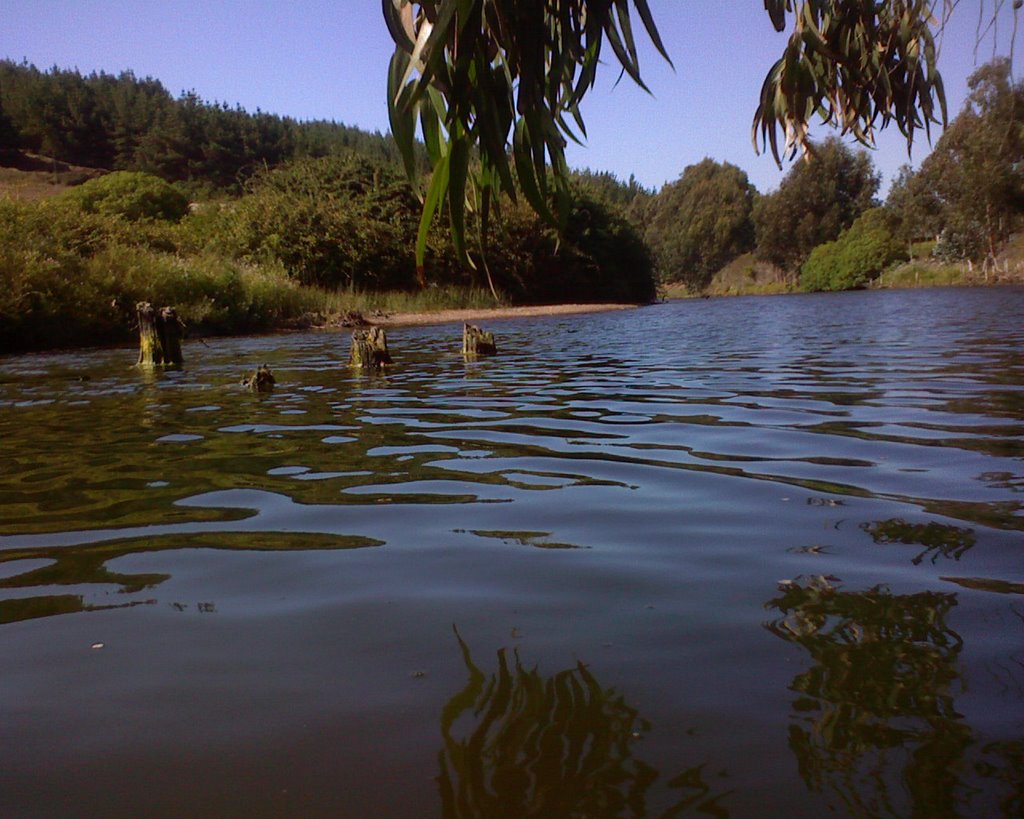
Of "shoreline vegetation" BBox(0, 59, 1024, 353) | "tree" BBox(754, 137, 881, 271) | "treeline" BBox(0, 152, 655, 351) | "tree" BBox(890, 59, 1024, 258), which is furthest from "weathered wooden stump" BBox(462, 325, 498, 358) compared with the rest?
"tree" BBox(754, 137, 881, 271)

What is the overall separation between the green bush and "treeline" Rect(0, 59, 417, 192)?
75.0 ft

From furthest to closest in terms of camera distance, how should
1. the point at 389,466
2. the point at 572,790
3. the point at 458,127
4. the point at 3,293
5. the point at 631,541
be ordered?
the point at 3,293 → the point at 389,466 → the point at 631,541 → the point at 458,127 → the point at 572,790

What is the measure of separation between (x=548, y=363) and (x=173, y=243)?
20.6m

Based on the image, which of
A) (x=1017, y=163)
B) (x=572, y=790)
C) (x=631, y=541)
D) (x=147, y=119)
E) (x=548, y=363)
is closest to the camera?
(x=572, y=790)

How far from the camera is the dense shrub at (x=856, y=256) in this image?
66000 mm

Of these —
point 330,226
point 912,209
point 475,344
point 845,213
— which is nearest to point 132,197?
point 330,226

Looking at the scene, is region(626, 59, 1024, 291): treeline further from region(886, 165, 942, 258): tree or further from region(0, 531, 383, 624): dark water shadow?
region(0, 531, 383, 624): dark water shadow

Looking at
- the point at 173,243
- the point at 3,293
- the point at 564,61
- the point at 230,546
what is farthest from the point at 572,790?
the point at 173,243

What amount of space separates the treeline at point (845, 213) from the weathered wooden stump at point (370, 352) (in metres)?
7.24

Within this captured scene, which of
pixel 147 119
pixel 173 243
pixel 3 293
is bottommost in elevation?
pixel 3 293

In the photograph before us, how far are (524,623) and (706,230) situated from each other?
342 feet

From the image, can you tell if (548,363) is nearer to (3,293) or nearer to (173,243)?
(3,293)

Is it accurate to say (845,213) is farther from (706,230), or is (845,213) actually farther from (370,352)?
(370,352)

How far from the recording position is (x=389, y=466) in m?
4.26
